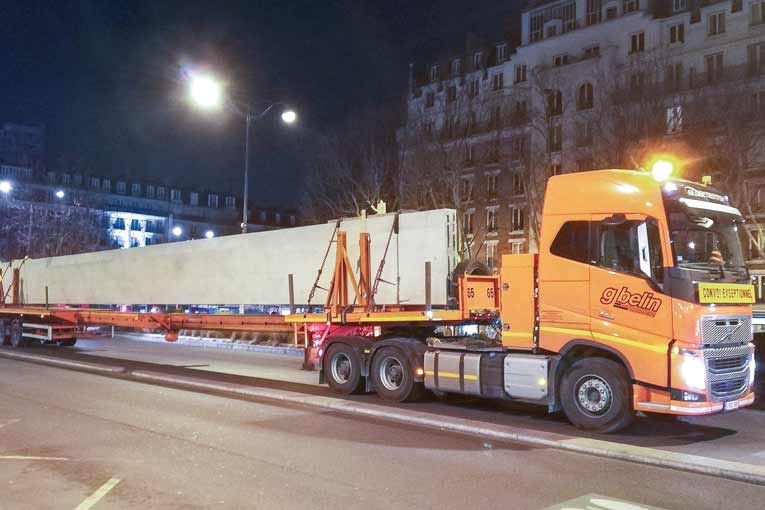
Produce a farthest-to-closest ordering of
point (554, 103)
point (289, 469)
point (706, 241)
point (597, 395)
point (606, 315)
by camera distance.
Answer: point (554, 103), point (597, 395), point (606, 315), point (706, 241), point (289, 469)

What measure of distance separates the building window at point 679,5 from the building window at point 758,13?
4.64 metres

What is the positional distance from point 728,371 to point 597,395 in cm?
164

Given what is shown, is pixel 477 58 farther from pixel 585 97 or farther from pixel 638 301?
pixel 638 301

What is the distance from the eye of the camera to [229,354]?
21547 mm

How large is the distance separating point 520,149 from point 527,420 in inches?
950

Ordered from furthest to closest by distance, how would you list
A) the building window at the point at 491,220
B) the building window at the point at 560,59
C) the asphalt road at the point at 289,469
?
the building window at the point at 491,220 < the building window at the point at 560,59 < the asphalt road at the point at 289,469

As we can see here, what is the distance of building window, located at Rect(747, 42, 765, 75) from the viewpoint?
27.3 m

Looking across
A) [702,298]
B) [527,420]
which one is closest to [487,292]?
[527,420]

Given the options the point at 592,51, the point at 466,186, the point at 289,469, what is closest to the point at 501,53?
the point at 592,51

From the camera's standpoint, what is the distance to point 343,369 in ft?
40.9

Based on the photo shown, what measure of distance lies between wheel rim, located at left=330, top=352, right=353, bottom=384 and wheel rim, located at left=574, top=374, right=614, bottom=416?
4.50 meters

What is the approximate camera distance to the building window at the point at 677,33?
36.8 m

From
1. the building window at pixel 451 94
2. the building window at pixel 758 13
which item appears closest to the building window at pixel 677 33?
the building window at pixel 758 13

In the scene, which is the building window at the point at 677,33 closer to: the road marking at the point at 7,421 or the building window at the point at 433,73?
the building window at the point at 433,73
